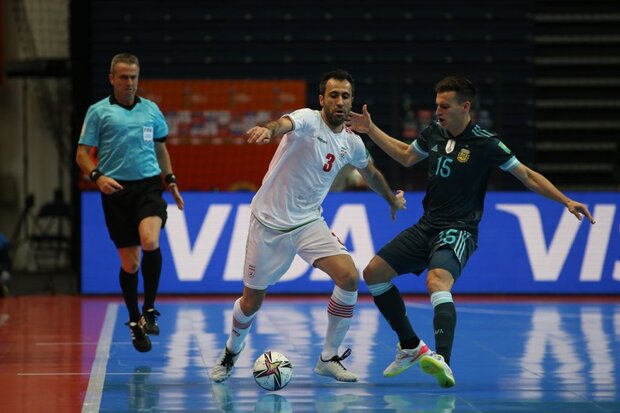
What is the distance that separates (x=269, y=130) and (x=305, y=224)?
112 cm

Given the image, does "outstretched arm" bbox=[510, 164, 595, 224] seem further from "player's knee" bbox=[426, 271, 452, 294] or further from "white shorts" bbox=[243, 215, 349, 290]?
"white shorts" bbox=[243, 215, 349, 290]

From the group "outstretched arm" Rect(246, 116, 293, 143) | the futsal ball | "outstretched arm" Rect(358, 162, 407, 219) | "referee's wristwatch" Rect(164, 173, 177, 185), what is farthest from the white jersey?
"referee's wristwatch" Rect(164, 173, 177, 185)

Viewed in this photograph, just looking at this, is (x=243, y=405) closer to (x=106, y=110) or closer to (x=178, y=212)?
(x=106, y=110)

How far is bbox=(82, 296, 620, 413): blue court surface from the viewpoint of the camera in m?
7.35

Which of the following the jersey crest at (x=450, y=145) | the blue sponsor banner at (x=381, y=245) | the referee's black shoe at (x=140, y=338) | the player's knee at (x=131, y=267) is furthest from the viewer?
the blue sponsor banner at (x=381, y=245)

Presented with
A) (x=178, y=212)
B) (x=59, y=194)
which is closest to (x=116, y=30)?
(x=59, y=194)

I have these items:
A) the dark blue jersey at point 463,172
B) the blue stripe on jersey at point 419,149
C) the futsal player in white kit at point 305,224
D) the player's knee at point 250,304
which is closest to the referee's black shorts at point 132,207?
the futsal player in white kit at point 305,224

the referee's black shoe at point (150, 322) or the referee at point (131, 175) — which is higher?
the referee at point (131, 175)

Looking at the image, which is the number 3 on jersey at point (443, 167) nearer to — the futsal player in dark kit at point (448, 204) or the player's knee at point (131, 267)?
the futsal player in dark kit at point (448, 204)

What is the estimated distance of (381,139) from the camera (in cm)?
859

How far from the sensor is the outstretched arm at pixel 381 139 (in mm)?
8445

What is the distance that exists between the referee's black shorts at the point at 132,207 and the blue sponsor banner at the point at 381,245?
15.8ft

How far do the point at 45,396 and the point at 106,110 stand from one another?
116 inches

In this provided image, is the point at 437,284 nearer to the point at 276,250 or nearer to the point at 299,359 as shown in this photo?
the point at 276,250
